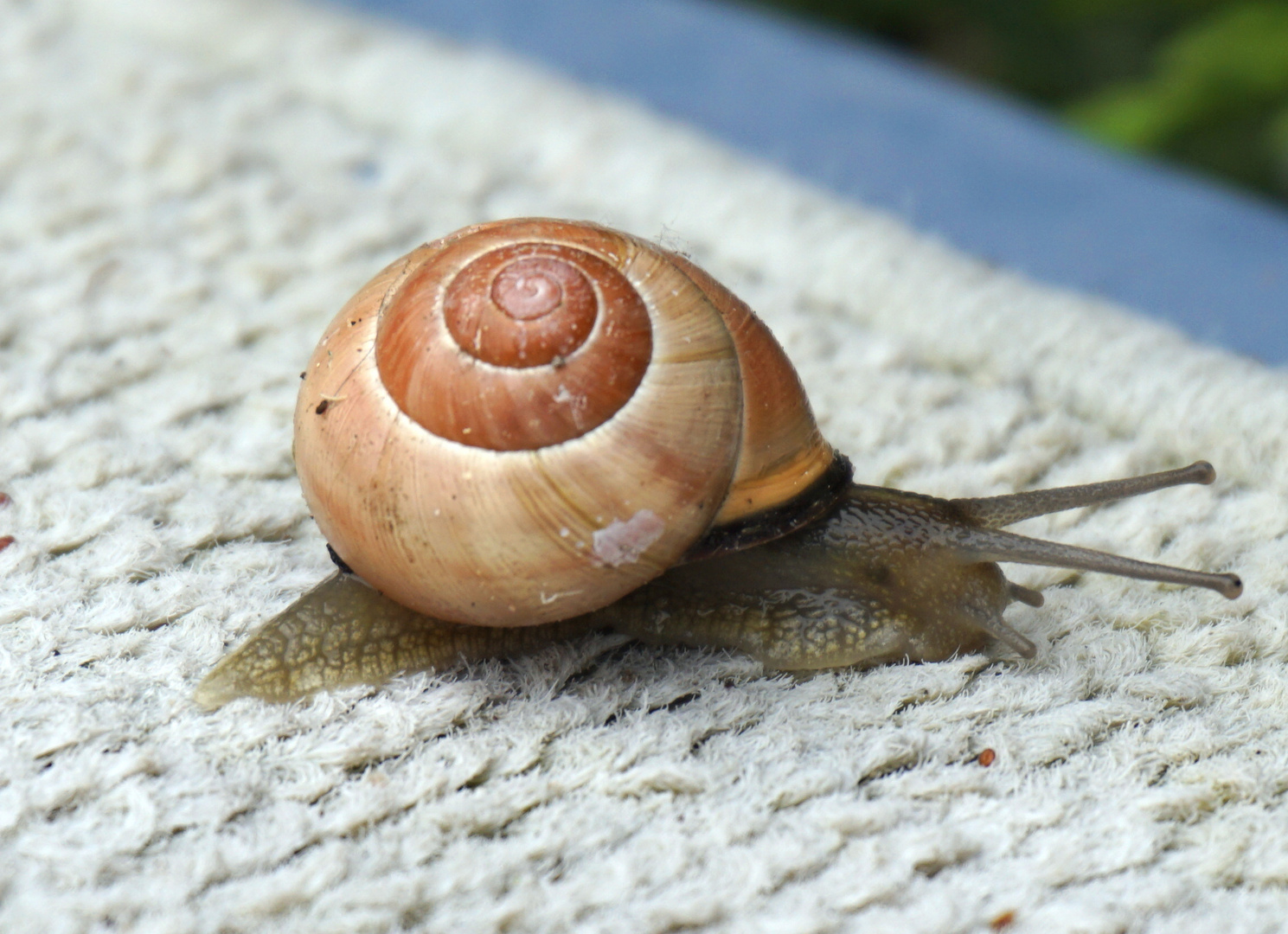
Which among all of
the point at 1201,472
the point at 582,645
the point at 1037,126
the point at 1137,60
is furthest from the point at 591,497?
the point at 1137,60

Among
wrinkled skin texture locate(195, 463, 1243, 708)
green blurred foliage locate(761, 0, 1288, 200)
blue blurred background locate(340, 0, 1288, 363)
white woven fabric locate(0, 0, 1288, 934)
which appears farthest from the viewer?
green blurred foliage locate(761, 0, 1288, 200)

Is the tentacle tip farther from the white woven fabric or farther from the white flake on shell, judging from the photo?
the white flake on shell

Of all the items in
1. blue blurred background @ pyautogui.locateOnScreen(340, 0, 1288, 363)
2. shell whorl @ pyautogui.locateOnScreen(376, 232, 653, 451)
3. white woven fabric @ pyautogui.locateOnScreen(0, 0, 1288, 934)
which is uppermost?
blue blurred background @ pyautogui.locateOnScreen(340, 0, 1288, 363)

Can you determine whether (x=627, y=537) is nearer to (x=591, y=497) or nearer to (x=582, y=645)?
(x=591, y=497)

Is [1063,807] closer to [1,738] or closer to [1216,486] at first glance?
[1216,486]

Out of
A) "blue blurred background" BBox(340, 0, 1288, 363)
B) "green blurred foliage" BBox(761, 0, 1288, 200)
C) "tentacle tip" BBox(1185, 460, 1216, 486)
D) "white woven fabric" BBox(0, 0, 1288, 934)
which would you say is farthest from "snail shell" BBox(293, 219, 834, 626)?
"green blurred foliage" BBox(761, 0, 1288, 200)

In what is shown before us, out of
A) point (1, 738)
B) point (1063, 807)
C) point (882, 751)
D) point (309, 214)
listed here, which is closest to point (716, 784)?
point (882, 751)

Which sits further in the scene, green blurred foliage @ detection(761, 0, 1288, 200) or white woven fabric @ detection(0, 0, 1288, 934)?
green blurred foliage @ detection(761, 0, 1288, 200)

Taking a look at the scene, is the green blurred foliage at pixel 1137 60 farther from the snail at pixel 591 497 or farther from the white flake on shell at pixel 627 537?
the white flake on shell at pixel 627 537
